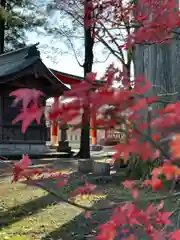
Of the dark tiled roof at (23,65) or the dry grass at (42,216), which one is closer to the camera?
the dry grass at (42,216)

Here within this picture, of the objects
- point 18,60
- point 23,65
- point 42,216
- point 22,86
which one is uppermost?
point 18,60

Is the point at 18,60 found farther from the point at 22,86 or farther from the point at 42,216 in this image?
the point at 42,216

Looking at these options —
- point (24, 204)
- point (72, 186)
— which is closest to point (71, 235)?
point (24, 204)

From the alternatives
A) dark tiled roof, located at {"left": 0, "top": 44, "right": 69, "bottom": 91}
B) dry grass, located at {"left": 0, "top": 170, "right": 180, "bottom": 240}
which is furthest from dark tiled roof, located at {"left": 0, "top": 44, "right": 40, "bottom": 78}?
dry grass, located at {"left": 0, "top": 170, "right": 180, "bottom": 240}

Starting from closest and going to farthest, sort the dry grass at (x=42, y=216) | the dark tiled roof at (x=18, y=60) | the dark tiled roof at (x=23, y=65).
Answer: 1. the dry grass at (x=42, y=216)
2. the dark tiled roof at (x=23, y=65)
3. the dark tiled roof at (x=18, y=60)

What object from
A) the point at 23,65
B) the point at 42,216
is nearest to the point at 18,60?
the point at 23,65

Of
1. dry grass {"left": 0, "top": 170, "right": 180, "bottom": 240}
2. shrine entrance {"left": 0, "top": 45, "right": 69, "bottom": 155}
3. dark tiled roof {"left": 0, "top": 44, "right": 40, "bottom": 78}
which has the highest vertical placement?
dark tiled roof {"left": 0, "top": 44, "right": 40, "bottom": 78}

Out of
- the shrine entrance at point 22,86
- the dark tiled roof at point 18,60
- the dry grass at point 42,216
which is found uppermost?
the dark tiled roof at point 18,60

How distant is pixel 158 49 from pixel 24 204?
10.5 ft

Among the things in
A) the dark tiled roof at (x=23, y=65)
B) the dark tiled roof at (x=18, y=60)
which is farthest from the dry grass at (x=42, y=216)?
the dark tiled roof at (x=18, y=60)

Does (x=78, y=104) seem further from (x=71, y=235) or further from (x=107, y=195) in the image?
(x=107, y=195)

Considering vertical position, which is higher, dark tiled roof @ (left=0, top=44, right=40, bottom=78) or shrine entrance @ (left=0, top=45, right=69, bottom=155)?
dark tiled roof @ (left=0, top=44, right=40, bottom=78)

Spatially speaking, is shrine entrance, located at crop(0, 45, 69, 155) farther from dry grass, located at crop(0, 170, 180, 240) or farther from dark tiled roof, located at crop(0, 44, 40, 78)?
dry grass, located at crop(0, 170, 180, 240)

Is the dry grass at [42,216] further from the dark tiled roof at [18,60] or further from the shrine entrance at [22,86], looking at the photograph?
the dark tiled roof at [18,60]
